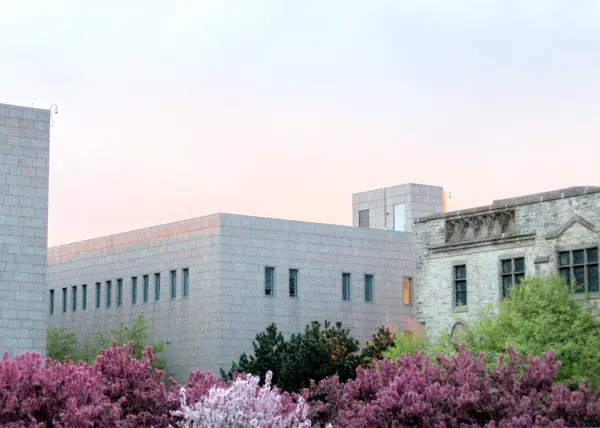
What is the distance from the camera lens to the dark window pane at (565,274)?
50.1m

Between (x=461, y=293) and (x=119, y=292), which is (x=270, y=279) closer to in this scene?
(x=119, y=292)

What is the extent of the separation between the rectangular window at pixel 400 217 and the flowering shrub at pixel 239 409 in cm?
6134

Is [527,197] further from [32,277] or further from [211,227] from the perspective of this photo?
[32,277]

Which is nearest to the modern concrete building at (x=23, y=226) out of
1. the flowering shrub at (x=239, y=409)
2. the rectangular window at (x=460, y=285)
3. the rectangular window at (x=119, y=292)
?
the rectangular window at (x=119, y=292)

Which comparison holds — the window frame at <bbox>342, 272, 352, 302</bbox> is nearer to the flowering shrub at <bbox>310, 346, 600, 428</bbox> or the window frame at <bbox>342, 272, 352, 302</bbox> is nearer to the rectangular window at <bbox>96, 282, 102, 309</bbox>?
the rectangular window at <bbox>96, 282, 102, 309</bbox>

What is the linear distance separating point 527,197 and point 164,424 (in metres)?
28.2

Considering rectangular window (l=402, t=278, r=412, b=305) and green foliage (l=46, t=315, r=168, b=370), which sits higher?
rectangular window (l=402, t=278, r=412, b=305)

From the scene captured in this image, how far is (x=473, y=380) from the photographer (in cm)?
2952

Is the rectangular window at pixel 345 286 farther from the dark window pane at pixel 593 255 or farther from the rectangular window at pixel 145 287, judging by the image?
the dark window pane at pixel 593 255

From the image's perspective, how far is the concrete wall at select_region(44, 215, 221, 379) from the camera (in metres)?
62.5

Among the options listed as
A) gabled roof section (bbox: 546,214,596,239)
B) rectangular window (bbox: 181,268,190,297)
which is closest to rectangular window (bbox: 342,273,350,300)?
rectangular window (bbox: 181,268,190,297)

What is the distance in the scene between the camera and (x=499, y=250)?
52.9 metres

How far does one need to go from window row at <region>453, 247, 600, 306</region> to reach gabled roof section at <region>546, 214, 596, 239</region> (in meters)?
0.73

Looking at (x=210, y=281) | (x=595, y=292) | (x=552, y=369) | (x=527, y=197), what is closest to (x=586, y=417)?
(x=552, y=369)
